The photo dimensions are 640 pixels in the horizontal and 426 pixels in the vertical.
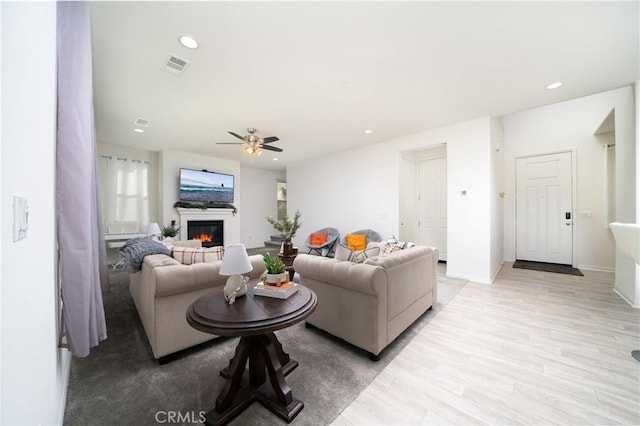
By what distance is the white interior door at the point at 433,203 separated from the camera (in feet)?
17.5

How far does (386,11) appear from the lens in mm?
1847

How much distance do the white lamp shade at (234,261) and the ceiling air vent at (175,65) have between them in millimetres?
2154

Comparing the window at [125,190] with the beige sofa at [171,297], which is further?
the window at [125,190]

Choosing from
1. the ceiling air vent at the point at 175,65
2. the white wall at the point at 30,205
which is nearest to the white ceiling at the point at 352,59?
the ceiling air vent at the point at 175,65

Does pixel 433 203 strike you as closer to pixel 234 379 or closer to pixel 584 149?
pixel 584 149

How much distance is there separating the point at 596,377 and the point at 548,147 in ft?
16.8

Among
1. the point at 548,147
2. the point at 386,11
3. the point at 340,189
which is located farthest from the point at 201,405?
the point at 548,147

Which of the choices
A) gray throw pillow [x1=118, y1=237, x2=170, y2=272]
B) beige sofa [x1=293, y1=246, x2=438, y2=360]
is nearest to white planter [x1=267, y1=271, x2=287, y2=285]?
beige sofa [x1=293, y1=246, x2=438, y2=360]

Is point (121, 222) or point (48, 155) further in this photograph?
point (121, 222)

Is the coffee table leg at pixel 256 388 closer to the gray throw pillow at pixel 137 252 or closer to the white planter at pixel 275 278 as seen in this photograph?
the white planter at pixel 275 278

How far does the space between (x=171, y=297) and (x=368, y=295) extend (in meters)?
1.60

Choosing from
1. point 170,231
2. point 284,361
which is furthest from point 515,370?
point 170,231

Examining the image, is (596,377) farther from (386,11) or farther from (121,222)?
(121,222)

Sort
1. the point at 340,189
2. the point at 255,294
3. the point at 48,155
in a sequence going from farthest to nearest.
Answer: the point at 340,189, the point at 255,294, the point at 48,155
